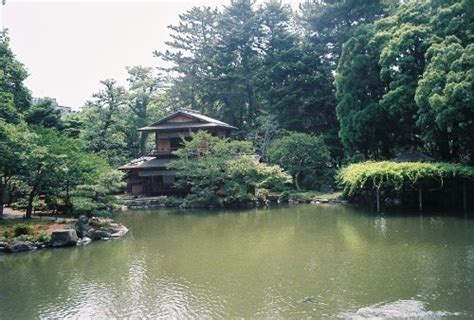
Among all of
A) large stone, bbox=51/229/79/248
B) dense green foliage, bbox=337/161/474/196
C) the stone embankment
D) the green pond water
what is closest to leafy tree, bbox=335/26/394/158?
dense green foliage, bbox=337/161/474/196

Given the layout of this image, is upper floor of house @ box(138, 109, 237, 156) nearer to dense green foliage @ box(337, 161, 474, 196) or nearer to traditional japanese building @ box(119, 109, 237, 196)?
traditional japanese building @ box(119, 109, 237, 196)

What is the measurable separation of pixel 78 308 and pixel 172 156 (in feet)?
80.1

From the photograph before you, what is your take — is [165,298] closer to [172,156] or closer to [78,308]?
[78,308]

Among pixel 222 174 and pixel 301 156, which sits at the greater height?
pixel 301 156

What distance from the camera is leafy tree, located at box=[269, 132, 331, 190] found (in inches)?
1237

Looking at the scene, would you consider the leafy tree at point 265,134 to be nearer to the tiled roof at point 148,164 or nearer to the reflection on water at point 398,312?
the tiled roof at point 148,164

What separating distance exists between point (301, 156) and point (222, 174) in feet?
21.5

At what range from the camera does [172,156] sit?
34.2m

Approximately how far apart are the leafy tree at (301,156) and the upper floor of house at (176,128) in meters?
5.10

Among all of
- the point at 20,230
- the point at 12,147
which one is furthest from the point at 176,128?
the point at 20,230

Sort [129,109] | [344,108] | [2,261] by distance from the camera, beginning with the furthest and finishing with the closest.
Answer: [129,109] → [344,108] → [2,261]

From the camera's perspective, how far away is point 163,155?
34.3m

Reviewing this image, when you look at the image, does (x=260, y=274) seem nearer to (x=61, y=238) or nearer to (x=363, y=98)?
(x=61, y=238)

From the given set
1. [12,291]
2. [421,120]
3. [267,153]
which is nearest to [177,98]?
[267,153]
